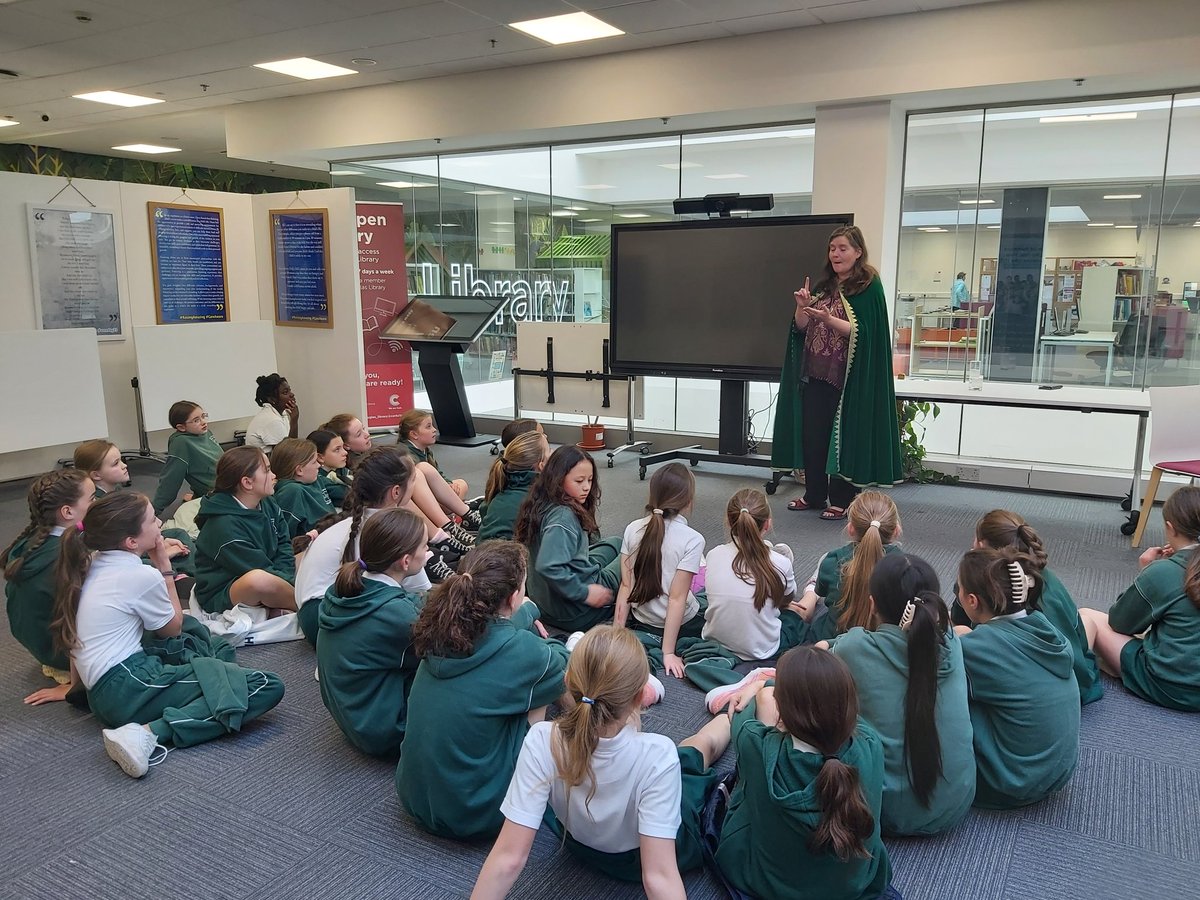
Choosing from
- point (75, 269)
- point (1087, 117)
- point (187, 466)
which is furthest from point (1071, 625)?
point (75, 269)

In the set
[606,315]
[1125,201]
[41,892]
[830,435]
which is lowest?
[41,892]

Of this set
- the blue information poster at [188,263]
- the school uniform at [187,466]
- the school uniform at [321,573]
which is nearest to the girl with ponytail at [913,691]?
the school uniform at [321,573]

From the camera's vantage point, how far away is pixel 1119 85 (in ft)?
16.9

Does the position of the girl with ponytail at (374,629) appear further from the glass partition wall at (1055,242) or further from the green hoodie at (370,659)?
the glass partition wall at (1055,242)

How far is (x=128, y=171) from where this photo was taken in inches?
441

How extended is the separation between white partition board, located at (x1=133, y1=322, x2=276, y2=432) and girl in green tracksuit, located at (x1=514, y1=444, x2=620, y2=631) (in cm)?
491

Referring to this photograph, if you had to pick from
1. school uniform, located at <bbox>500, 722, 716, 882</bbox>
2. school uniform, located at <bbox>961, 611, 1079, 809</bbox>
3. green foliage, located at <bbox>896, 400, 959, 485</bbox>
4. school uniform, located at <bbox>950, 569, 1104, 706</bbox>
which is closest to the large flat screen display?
green foliage, located at <bbox>896, 400, 959, 485</bbox>

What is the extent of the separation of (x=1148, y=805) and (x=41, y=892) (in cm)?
283

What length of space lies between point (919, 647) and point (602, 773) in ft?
2.58

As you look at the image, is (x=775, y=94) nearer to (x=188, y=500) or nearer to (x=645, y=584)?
(x=645, y=584)

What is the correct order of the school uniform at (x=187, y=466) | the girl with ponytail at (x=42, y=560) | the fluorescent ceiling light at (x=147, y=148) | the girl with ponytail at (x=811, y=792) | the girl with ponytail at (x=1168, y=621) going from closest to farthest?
the girl with ponytail at (x=811, y=792) → the girl with ponytail at (x=1168, y=621) → the girl with ponytail at (x=42, y=560) → the school uniform at (x=187, y=466) → the fluorescent ceiling light at (x=147, y=148)

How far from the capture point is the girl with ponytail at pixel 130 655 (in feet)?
8.40

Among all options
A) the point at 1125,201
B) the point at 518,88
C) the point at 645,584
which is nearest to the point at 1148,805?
the point at 645,584

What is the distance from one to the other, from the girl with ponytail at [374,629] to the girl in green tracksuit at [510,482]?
0.96 meters
